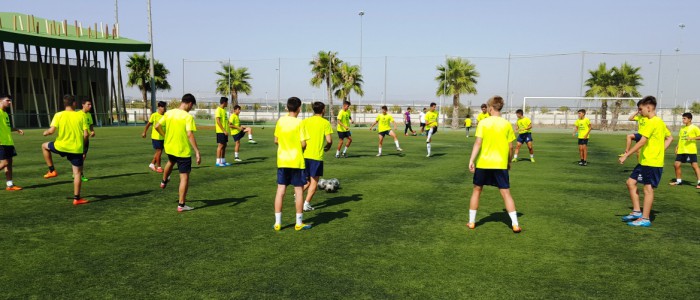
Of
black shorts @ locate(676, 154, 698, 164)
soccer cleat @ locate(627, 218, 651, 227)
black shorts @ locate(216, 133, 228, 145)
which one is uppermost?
black shorts @ locate(216, 133, 228, 145)

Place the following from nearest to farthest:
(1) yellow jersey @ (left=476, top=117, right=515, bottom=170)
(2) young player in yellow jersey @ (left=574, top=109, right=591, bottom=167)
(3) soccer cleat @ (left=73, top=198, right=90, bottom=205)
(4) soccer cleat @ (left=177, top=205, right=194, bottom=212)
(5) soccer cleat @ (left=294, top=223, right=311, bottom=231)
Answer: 1. (1) yellow jersey @ (left=476, top=117, right=515, bottom=170)
2. (5) soccer cleat @ (left=294, top=223, right=311, bottom=231)
3. (4) soccer cleat @ (left=177, top=205, right=194, bottom=212)
4. (3) soccer cleat @ (left=73, top=198, right=90, bottom=205)
5. (2) young player in yellow jersey @ (left=574, top=109, right=591, bottom=167)

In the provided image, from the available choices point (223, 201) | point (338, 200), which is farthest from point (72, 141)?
point (338, 200)

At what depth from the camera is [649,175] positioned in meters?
7.17

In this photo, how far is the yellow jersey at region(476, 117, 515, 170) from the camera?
6.46 meters

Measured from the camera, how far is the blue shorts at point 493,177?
6523 mm

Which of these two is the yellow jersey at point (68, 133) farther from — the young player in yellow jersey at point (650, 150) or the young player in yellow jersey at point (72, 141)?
the young player in yellow jersey at point (650, 150)

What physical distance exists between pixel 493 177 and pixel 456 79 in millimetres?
42036

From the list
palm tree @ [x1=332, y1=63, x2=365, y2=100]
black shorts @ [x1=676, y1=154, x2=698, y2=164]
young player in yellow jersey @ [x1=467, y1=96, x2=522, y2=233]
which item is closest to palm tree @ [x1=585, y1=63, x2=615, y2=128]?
palm tree @ [x1=332, y1=63, x2=365, y2=100]

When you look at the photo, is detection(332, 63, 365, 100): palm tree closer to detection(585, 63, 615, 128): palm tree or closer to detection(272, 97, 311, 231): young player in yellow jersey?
detection(585, 63, 615, 128): palm tree

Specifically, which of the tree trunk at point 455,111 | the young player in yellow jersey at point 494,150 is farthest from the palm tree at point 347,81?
the young player in yellow jersey at point 494,150

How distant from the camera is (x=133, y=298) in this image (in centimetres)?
430

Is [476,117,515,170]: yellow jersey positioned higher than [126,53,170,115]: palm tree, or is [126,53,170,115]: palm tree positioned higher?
[126,53,170,115]: palm tree

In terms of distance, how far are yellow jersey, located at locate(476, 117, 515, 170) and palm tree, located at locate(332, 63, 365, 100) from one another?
150ft

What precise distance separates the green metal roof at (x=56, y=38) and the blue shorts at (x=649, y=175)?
37511 millimetres
